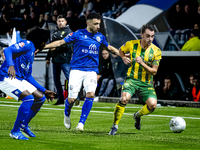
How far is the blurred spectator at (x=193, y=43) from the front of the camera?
1255 cm

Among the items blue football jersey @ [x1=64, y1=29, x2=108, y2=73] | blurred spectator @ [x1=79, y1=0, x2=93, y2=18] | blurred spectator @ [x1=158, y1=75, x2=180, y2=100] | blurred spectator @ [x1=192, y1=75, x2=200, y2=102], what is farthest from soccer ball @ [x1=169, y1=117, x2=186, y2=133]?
blurred spectator @ [x1=79, y1=0, x2=93, y2=18]

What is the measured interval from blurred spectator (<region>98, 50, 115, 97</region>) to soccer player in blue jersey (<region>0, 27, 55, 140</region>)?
8.99m

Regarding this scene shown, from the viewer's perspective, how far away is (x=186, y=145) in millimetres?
4922

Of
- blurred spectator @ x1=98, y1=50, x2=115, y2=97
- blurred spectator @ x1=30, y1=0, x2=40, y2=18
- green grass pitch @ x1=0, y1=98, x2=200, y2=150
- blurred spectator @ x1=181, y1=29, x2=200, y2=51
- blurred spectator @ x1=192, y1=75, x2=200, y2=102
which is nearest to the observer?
green grass pitch @ x1=0, y1=98, x2=200, y2=150

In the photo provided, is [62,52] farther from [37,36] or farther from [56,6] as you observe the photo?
[56,6]

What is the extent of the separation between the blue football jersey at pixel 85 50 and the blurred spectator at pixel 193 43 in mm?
6926

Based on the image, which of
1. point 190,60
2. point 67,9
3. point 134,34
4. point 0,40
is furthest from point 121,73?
point 0,40

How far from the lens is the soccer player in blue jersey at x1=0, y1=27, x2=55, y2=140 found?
4.86m

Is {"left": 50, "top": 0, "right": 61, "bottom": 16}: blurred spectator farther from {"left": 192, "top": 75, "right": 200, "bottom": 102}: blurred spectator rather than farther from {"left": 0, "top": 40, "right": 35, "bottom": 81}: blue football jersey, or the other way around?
{"left": 0, "top": 40, "right": 35, "bottom": 81}: blue football jersey

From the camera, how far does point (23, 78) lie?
5.18 meters

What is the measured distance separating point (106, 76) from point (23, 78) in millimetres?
9388

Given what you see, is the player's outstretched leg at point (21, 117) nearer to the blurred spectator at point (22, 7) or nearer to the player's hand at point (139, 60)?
the player's hand at point (139, 60)

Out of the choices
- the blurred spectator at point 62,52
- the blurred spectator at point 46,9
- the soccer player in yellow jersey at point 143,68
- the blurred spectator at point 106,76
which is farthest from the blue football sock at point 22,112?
the blurred spectator at point 46,9

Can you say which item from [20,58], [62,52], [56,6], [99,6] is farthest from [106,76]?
[20,58]
